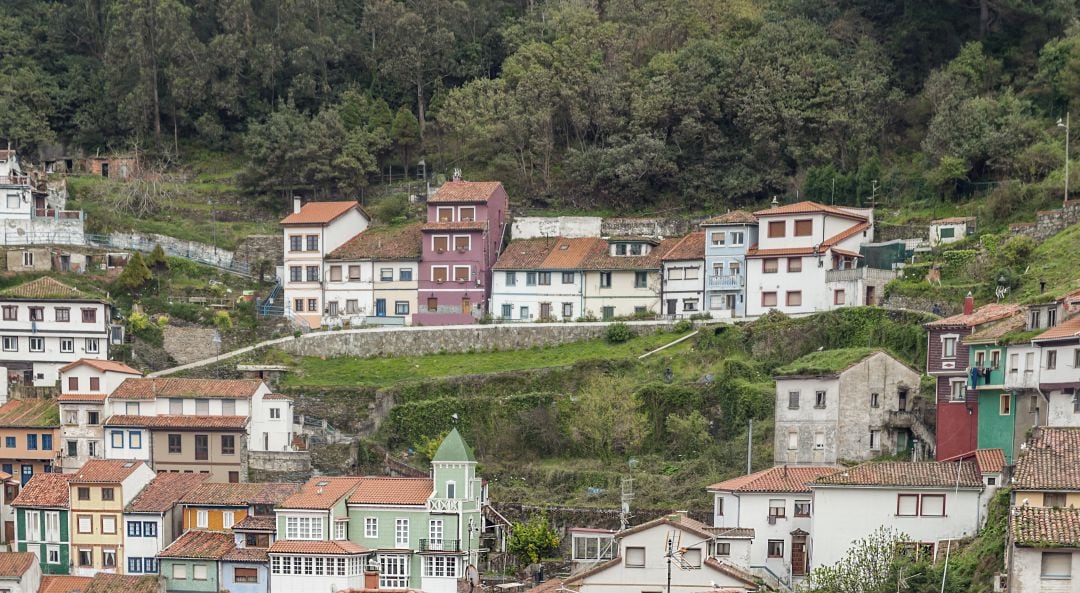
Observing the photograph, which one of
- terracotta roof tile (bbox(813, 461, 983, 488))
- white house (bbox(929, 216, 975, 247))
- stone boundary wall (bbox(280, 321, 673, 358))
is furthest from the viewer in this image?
stone boundary wall (bbox(280, 321, 673, 358))

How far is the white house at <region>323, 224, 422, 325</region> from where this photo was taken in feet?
312

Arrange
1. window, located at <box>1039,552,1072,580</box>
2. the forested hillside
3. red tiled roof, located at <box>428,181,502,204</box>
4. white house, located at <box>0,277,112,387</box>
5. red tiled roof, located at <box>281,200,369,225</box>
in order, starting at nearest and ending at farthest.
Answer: window, located at <box>1039,552,1072,580</box> → white house, located at <box>0,277,112,387</box> → red tiled roof, located at <box>428,181,502,204</box> → red tiled roof, located at <box>281,200,369,225</box> → the forested hillside

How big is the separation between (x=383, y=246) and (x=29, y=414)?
21.2 metres

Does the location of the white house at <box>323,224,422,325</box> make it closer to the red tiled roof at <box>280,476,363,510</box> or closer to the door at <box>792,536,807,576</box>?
the red tiled roof at <box>280,476,363,510</box>

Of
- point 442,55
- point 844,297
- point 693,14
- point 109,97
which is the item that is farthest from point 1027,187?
point 109,97

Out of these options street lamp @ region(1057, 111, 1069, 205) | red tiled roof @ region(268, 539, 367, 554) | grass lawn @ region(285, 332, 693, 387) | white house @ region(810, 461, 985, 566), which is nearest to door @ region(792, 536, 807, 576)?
white house @ region(810, 461, 985, 566)

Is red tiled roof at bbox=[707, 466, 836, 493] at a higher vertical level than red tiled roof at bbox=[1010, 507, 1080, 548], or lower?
lower

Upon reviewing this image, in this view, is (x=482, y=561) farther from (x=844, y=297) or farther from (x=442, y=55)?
(x=442, y=55)

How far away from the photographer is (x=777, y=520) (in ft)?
226

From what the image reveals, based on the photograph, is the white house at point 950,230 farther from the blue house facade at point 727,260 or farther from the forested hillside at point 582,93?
the blue house facade at point 727,260

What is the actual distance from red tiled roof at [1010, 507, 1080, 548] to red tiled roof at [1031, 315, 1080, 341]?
990cm

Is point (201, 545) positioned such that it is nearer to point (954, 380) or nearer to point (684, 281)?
point (684, 281)

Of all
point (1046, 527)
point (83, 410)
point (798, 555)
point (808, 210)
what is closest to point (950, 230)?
point (808, 210)

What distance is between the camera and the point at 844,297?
281 ft
